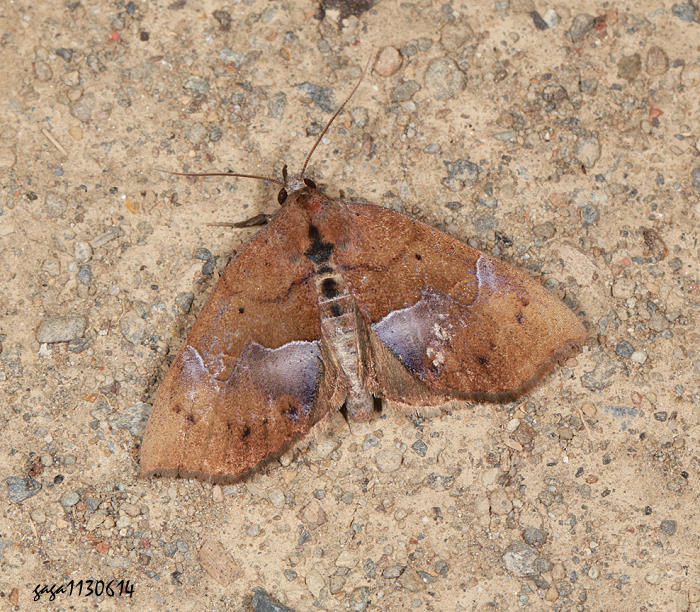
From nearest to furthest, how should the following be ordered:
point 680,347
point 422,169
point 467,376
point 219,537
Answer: point 467,376, point 219,537, point 680,347, point 422,169

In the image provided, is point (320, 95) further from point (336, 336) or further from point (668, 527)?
point (668, 527)

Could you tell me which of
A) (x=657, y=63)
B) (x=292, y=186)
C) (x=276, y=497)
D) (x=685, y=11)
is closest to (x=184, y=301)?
(x=292, y=186)

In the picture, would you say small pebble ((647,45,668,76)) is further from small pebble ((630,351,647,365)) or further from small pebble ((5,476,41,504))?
small pebble ((5,476,41,504))

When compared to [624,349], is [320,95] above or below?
above

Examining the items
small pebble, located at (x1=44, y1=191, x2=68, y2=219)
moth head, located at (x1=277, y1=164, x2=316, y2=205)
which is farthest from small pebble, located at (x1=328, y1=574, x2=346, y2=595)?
small pebble, located at (x1=44, y1=191, x2=68, y2=219)

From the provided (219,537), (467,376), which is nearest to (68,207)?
(219,537)

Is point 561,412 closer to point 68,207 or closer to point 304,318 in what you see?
point 304,318
